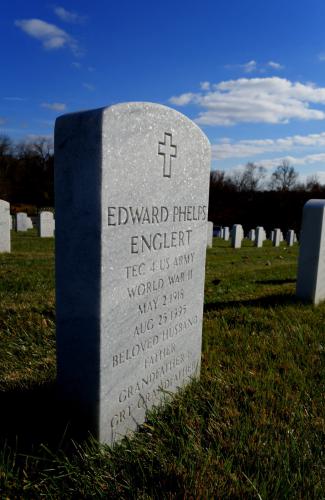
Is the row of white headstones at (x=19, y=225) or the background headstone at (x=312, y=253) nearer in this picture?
the background headstone at (x=312, y=253)

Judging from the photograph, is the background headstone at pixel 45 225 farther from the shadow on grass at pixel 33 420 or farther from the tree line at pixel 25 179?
the tree line at pixel 25 179

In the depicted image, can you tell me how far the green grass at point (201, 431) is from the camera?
5.07 ft

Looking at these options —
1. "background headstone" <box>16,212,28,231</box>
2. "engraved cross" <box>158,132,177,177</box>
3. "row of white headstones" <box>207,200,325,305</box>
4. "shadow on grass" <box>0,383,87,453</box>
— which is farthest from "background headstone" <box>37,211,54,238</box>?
"engraved cross" <box>158,132,177,177</box>

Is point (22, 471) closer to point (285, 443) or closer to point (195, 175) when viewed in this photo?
point (285, 443)

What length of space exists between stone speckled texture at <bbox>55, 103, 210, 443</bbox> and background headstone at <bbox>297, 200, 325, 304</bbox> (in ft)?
10.7

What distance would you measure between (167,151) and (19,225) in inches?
772

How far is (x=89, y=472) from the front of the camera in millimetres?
1616

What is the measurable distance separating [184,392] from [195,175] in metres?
1.49

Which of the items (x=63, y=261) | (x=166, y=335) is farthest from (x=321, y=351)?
(x=63, y=261)

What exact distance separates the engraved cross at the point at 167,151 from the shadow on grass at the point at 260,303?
9.07ft

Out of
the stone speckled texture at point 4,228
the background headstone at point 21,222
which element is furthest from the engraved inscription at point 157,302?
the background headstone at point 21,222

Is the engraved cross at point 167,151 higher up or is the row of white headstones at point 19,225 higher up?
the engraved cross at point 167,151

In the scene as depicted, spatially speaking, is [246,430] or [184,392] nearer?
[246,430]

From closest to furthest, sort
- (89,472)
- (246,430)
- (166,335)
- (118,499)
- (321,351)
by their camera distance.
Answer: (118,499) → (89,472) → (246,430) → (166,335) → (321,351)
